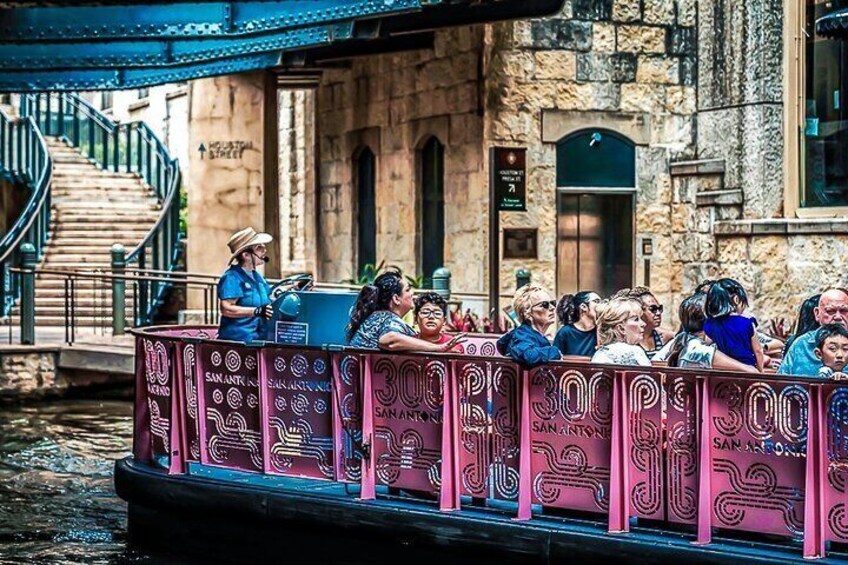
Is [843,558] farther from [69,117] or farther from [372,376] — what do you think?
[69,117]

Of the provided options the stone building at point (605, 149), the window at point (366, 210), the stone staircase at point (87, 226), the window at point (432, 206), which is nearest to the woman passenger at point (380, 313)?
the stone building at point (605, 149)

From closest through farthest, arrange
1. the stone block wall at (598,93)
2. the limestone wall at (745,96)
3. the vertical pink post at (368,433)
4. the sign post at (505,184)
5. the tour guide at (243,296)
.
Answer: the vertical pink post at (368,433) → the tour guide at (243,296) → the sign post at (505,184) → the limestone wall at (745,96) → the stone block wall at (598,93)

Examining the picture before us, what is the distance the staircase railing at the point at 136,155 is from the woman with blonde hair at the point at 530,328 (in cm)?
1577

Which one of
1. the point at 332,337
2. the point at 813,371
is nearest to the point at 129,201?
the point at 332,337

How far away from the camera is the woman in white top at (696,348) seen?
924 cm

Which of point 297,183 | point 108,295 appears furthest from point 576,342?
point 297,183

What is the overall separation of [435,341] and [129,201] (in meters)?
20.1

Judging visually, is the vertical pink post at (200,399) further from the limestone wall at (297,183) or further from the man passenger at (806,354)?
the limestone wall at (297,183)

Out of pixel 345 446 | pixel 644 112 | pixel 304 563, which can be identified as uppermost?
pixel 644 112

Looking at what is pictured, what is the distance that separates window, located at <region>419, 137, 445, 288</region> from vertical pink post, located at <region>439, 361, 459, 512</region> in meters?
12.9

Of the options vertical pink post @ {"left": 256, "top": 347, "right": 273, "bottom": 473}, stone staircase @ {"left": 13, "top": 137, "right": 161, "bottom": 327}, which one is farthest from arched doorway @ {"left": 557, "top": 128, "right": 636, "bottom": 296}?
vertical pink post @ {"left": 256, "top": 347, "right": 273, "bottom": 473}

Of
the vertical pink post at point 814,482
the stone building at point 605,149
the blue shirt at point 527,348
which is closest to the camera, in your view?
the vertical pink post at point 814,482

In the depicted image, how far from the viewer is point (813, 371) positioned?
9148 mm

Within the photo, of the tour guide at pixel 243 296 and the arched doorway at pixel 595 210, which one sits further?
the arched doorway at pixel 595 210
